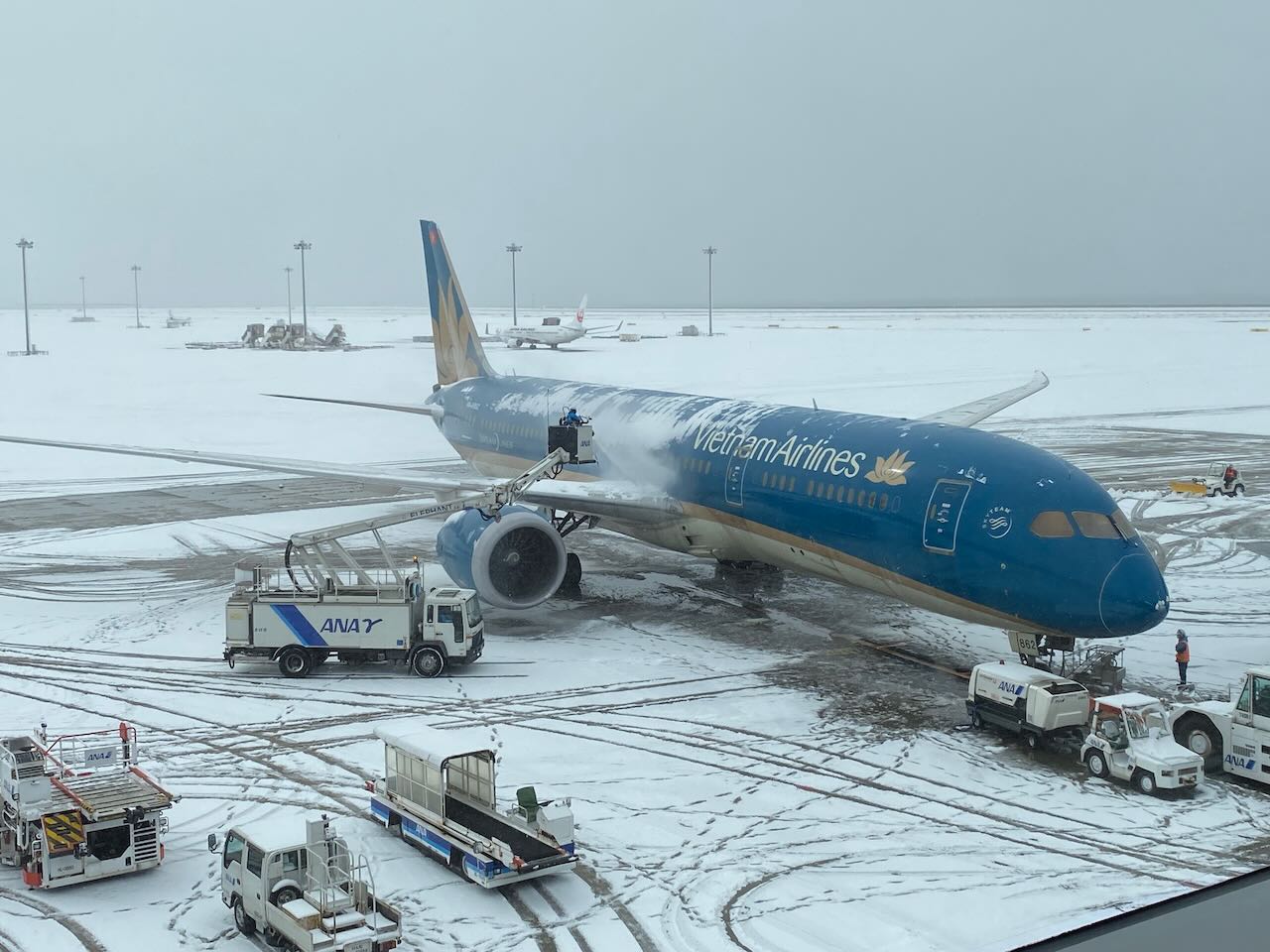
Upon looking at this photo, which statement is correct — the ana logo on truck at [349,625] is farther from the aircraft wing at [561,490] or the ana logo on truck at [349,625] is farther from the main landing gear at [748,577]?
the main landing gear at [748,577]

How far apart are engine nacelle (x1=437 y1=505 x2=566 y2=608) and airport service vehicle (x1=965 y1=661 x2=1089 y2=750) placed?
703 centimetres

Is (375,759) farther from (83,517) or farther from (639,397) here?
(83,517)

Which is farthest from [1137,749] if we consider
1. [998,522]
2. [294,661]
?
[294,661]

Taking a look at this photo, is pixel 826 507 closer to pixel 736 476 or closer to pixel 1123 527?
pixel 736 476

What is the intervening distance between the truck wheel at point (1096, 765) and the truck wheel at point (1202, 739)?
1052 millimetres

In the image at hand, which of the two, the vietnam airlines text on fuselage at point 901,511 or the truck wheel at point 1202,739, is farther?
the vietnam airlines text on fuselage at point 901,511

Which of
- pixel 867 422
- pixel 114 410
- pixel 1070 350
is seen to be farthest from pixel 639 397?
pixel 1070 350

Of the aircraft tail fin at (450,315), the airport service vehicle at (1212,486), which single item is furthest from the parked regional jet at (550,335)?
the airport service vehicle at (1212,486)

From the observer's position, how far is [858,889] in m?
9.65

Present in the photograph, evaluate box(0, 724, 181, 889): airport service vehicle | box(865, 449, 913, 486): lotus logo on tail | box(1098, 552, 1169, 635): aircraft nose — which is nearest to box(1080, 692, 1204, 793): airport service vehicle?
box(1098, 552, 1169, 635): aircraft nose

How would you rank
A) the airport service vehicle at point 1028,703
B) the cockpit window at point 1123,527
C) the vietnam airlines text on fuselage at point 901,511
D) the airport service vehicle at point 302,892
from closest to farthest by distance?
the airport service vehicle at point 302,892 < the airport service vehicle at point 1028,703 < the vietnam airlines text on fuselage at point 901,511 < the cockpit window at point 1123,527

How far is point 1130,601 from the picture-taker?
13.4 meters

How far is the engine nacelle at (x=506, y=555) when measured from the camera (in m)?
18.0

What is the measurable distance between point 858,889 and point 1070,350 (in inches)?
2923
